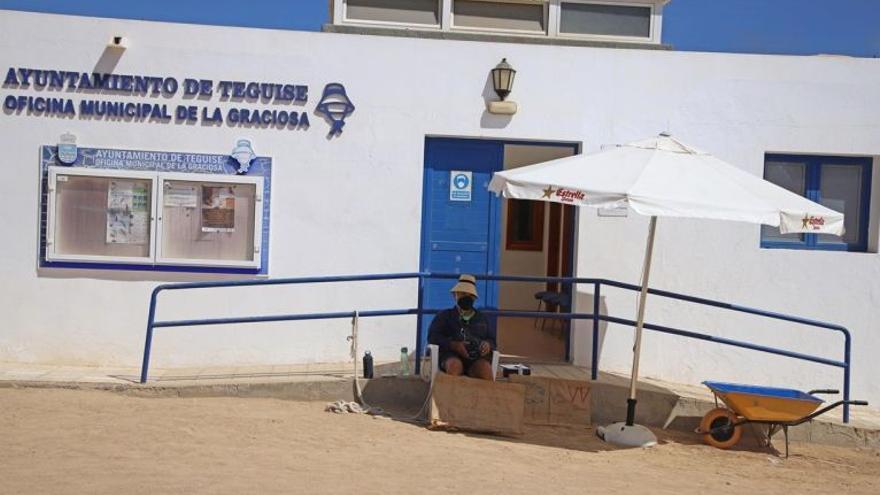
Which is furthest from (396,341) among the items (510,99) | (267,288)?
(510,99)

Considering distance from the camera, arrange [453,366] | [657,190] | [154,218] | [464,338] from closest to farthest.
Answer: [657,190] → [453,366] → [464,338] → [154,218]

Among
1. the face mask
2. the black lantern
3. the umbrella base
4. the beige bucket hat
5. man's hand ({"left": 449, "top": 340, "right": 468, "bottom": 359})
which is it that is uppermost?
the black lantern

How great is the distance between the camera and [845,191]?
985 cm

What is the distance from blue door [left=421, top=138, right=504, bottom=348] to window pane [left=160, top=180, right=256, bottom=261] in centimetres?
182

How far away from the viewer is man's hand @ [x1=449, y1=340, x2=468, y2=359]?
7762mm

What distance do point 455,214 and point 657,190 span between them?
3.01 m

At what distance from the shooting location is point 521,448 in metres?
7.22

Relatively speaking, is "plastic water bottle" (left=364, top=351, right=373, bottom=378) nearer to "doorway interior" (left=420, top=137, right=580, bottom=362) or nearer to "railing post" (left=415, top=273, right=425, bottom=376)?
"railing post" (left=415, top=273, right=425, bottom=376)

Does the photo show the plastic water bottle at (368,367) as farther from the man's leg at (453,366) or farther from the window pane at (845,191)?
the window pane at (845,191)

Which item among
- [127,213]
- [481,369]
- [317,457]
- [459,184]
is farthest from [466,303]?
[127,213]

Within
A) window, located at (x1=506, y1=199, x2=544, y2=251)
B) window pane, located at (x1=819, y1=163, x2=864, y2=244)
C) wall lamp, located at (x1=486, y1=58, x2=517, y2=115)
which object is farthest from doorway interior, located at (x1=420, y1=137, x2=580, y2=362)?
window, located at (x1=506, y1=199, x2=544, y2=251)

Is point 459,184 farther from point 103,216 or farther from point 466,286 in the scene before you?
point 103,216

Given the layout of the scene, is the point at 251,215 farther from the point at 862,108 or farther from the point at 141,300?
the point at 862,108

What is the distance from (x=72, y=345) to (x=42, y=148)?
1972 mm
